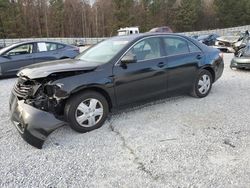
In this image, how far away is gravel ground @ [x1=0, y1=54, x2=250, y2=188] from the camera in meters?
3.12

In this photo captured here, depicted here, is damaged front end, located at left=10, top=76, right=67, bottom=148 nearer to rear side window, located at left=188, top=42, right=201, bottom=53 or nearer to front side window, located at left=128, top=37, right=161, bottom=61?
front side window, located at left=128, top=37, right=161, bottom=61

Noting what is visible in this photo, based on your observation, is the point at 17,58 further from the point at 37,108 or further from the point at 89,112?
the point at 89,112

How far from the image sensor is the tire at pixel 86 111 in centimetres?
421

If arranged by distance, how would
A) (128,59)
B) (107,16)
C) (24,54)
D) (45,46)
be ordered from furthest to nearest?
(107,16), (45,46), (24,54), (128,59)

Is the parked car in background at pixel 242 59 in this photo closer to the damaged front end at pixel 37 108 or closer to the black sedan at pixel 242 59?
the black sedan at pixel 242 59

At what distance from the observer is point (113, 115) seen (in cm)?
516

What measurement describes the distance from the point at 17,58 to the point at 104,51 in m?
5.25

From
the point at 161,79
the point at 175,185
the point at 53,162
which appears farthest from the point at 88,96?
the point at 175,185

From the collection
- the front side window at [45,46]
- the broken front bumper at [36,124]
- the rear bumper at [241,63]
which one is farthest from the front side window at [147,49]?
the front side window at [45,46]

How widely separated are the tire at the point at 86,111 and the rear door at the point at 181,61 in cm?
161

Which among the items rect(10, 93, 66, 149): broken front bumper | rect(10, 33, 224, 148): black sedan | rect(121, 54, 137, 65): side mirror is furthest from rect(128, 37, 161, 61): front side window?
rect(10, 93, 66, 149): broken front bumper

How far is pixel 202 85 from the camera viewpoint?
19.9ft

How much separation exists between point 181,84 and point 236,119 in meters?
1.32

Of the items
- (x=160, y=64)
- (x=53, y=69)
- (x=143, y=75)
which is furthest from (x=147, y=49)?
(x=53, y=69)
